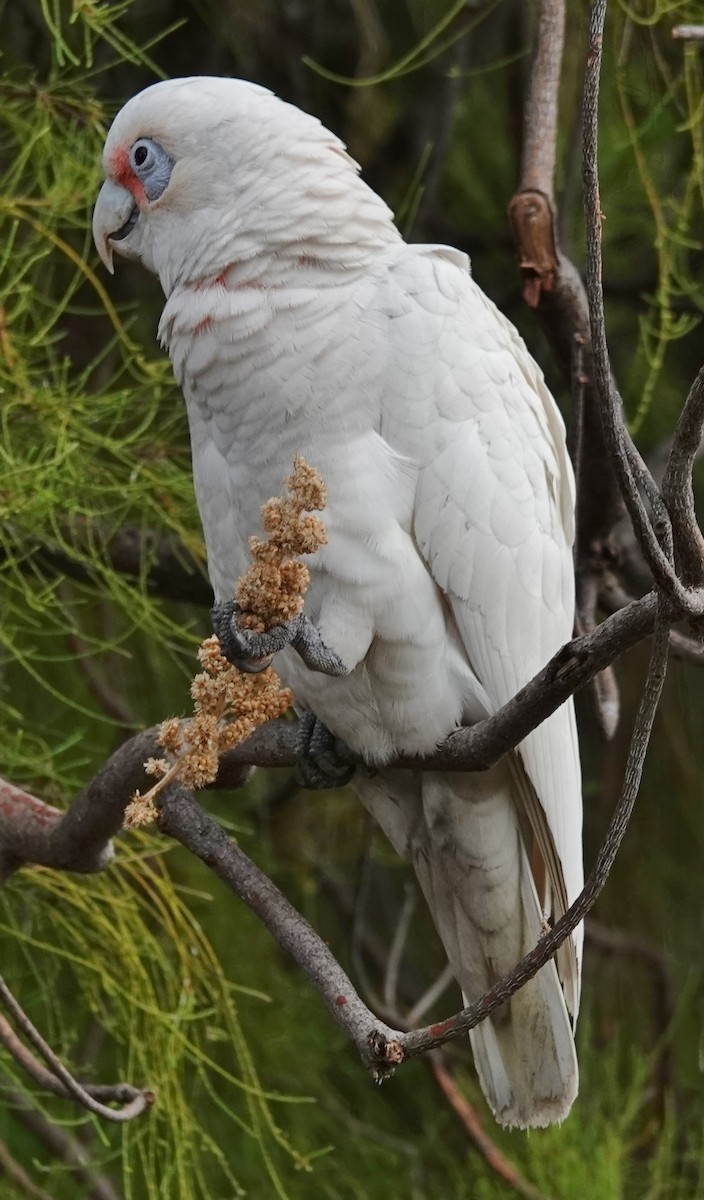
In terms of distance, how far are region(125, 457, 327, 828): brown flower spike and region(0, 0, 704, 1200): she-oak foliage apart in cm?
55

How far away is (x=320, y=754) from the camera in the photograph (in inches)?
49.3

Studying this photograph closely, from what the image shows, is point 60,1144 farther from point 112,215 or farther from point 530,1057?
point 112,215

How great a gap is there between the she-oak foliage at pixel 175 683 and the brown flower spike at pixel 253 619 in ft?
1.80

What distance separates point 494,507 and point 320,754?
0.27m

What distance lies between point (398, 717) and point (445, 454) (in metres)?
0.22

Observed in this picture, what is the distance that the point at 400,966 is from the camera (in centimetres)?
209

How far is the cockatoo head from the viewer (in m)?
1.18

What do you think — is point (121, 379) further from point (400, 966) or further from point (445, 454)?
point (400, 966)

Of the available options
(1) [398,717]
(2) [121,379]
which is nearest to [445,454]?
(1) [398,717]

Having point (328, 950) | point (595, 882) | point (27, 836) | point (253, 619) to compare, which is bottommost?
point (27, 836)

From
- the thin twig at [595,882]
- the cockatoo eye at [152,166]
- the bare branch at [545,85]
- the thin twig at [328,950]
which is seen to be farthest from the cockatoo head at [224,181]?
the thin twig at [595,882]

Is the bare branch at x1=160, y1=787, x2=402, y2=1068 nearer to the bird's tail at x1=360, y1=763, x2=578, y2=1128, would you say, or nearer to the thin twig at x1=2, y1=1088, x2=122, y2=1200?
the bird's tail at x1=360, y1=763, x2=578, y2=1128

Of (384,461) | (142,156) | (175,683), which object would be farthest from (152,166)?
(175,683)

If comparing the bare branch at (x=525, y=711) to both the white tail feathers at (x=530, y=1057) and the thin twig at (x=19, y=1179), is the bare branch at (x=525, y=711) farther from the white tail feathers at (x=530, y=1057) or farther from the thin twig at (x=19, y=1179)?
the thin twig at (x=19, y=1179)
